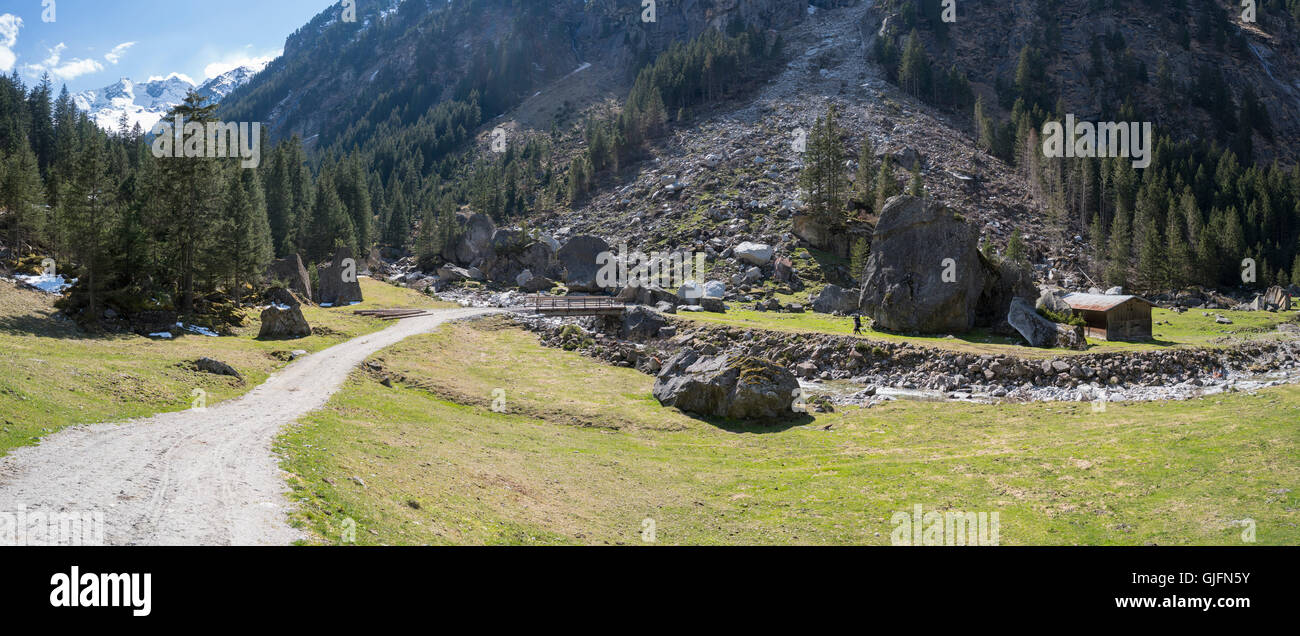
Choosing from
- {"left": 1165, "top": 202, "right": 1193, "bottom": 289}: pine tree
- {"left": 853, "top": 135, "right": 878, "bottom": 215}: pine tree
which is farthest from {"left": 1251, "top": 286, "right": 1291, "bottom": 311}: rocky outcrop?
{"left": 853, "top": 135, "right": 878, "bottom": 215}: pine tree

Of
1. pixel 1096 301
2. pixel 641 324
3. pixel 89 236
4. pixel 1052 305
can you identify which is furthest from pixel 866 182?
pixel 89 236

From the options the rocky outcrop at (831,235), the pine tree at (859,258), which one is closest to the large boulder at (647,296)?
the pine tree at (859,258)

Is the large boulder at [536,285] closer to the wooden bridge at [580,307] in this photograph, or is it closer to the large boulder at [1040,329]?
the wooden bridge at [580,307]

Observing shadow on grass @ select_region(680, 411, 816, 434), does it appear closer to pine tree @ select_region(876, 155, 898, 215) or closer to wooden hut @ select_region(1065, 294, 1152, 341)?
wooden hut @ select_region(1065, 294, 1152, 341)

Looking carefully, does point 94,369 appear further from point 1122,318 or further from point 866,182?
point 866,182

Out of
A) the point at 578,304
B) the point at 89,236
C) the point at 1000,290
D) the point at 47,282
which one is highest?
the point at 89,236

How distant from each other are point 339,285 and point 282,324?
93.7 ft

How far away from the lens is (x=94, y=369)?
23266 millimetres

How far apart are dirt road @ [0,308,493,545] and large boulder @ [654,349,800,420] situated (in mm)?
17829

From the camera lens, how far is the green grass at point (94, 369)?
1803cm

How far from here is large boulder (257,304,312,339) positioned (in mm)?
42125

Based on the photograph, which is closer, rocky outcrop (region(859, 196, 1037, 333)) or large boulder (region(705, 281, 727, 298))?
rocky outcrop (region(859, 196, 1037, 333))

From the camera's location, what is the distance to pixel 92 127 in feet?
409

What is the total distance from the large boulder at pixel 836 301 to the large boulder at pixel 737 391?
1224 inches
